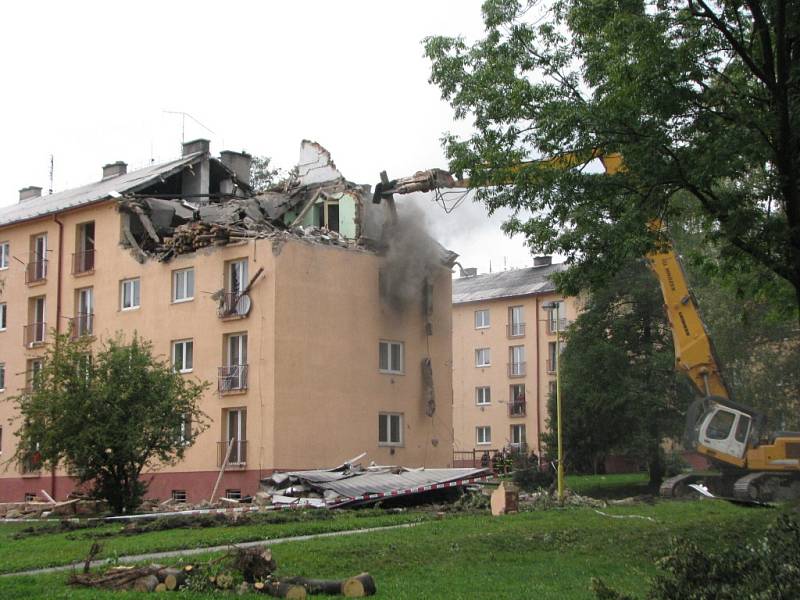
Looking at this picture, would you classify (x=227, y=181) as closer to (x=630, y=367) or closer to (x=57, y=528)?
(x=630, y=367)

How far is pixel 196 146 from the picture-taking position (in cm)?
4453

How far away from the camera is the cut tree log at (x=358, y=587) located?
499 inches

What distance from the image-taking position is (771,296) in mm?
19969

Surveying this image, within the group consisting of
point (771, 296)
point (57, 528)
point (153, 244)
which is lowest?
point (57, 528)

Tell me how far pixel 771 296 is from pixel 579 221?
5.32 metres

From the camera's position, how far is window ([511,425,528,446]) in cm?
6188

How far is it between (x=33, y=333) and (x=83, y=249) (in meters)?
4.46

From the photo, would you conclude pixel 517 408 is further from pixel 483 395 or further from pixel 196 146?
pixel 196 146

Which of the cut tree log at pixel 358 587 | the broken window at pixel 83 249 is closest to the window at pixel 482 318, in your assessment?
the broken window at pixel 83 249

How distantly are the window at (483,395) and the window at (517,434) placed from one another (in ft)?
8.48

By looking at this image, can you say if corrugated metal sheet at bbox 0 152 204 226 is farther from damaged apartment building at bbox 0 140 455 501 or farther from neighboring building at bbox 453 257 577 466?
neighboring building at bbox 453 257 577 466

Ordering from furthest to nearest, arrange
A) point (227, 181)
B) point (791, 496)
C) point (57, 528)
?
point (227, 181), point (791, 496), point (57, 528)

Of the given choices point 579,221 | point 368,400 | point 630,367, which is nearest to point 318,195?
point 368,400

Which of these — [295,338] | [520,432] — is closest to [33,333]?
[295,338]
